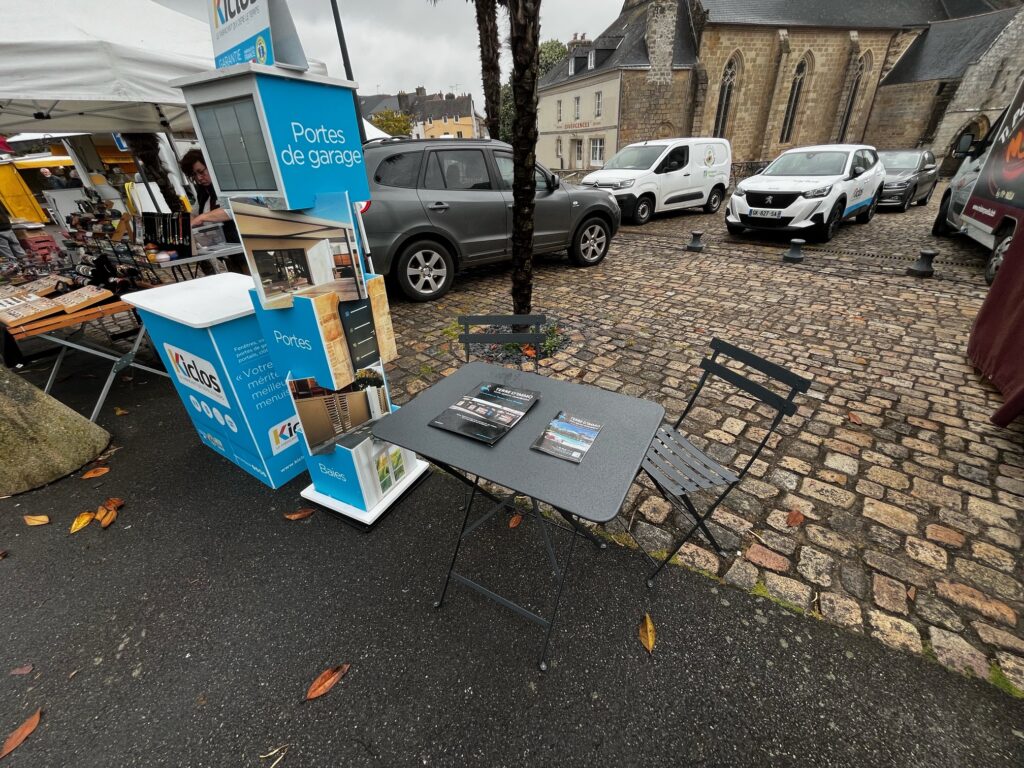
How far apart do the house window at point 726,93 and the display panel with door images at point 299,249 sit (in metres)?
30.4

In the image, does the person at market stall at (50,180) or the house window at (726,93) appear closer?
the person at market stall at (50,180)

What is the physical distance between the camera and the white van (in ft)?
33.9

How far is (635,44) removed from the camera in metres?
23.9

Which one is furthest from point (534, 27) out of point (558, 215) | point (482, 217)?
point (558, 215)

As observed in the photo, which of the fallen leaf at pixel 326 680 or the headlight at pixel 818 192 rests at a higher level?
the headlight at pixel 818 192

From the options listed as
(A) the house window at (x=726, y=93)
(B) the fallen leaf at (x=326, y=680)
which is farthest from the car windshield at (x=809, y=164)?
(A) the house window at (x=726, y=93)

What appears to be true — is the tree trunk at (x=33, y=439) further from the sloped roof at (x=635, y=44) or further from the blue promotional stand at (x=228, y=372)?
the sloped roof at (x=635, y=44)

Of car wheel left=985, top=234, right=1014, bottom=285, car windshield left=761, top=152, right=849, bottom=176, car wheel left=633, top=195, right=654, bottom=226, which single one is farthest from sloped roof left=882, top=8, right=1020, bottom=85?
car wheel left=985, top=234, right=1014, bottom=285

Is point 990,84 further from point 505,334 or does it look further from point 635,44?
point 505,334

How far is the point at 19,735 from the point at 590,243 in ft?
25.2

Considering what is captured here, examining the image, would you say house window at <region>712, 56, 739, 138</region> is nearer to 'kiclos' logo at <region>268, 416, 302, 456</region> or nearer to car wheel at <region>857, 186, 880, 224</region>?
car wheel at <region>857, 186, 880, 224</region>

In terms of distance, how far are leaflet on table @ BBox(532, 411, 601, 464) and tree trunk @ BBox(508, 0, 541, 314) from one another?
2.73 m

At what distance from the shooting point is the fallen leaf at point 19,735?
1.64 metres

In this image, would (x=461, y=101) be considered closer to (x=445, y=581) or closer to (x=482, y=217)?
(x=482, y=217)
